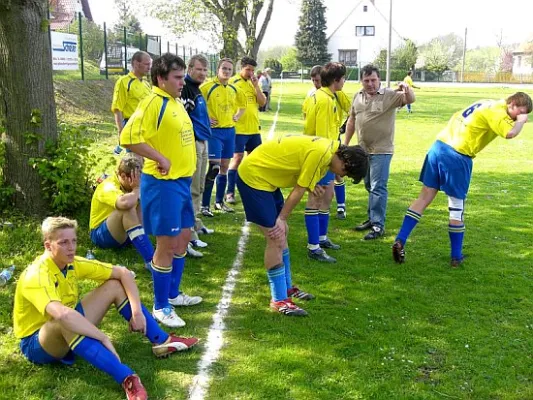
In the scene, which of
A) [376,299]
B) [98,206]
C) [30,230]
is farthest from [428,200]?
[30,230]

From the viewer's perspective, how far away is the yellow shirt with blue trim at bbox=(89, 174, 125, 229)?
5.19 metres

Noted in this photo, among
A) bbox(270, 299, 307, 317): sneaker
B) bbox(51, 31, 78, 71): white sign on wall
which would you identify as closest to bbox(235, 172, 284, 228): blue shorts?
bbox(270, 299, 307, 317): sneaker

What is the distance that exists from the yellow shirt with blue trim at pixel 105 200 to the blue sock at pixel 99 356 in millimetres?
2028

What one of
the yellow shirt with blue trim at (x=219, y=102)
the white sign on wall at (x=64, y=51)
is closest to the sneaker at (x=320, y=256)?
the yellow shirt with blue trim at (x=219, y=102)

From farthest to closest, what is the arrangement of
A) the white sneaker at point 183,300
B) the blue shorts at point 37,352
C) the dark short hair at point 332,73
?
the dark short hair at point 332,73 → the white sneaker at point 183,300 → the blue shorts at point 37,352

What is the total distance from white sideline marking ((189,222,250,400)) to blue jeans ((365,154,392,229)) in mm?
1836

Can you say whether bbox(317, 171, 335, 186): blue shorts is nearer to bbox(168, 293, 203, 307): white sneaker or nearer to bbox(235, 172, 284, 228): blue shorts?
bbox(235, 172, 284, 228): blue shorts

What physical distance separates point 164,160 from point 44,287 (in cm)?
122

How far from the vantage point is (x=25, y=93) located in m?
5.82

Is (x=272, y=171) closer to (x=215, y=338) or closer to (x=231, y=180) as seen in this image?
(x=215, y=338)

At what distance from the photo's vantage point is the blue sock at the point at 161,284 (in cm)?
427

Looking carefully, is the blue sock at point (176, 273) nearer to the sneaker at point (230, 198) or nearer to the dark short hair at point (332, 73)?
the dark short hair at point (332, 73)

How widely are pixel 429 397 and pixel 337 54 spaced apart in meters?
70.9

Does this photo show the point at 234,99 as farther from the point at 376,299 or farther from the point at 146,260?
the point at 376,299
